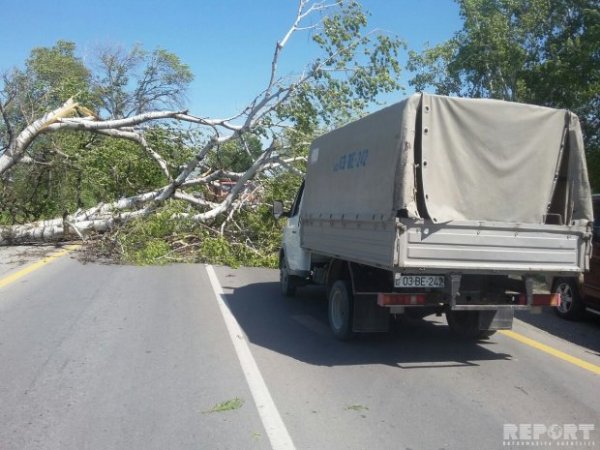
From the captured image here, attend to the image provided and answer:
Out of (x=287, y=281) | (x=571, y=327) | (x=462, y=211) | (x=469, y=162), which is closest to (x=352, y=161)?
(x=469, y=162)

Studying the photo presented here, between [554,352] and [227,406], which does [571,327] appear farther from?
[227,406]

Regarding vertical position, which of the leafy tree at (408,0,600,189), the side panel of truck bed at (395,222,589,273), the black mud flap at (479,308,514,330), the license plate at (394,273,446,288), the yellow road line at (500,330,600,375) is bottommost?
the yellow road line at (500,330,600,375)

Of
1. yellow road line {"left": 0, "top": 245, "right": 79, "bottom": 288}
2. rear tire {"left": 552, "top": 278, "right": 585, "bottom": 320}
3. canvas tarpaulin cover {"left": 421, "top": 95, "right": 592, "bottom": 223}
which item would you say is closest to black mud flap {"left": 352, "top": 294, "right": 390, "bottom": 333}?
canvas tarpaulin cover {"left": 421, "top": 95, "right": 592, "bottom": 223}

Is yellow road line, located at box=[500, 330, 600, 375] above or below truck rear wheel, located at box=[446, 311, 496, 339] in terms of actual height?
below

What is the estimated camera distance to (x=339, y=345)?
7328 millimetres

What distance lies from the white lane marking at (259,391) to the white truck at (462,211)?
1288mm

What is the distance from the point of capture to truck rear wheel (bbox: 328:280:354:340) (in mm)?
7211

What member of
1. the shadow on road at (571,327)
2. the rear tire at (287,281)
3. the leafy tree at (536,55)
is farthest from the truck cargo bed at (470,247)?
the leafy tree at (536,55)

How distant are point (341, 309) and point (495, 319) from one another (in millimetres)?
1812

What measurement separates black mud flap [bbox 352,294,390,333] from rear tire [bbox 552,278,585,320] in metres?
3.57

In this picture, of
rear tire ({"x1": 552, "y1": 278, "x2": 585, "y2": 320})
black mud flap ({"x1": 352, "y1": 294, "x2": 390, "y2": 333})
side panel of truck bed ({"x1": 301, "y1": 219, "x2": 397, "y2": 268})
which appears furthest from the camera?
rear tire ({"x1": 552, "y1": 278, "x2": 585, "y2": 320})

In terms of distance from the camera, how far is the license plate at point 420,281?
6.15m

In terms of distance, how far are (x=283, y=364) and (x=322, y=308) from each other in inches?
136

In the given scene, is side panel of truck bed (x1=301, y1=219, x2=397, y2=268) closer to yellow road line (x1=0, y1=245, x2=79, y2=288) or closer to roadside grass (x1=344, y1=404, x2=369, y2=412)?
roadside grass (x1=344, y1=404, x2=369, y2=412)
